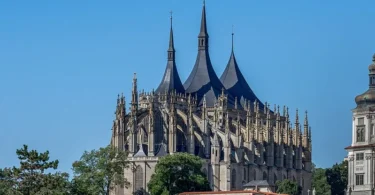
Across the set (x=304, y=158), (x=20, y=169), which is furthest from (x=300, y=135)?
(x=20, y=169)

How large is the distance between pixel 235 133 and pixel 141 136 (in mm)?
12386

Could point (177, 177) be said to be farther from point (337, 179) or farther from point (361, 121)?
point (337, 179)

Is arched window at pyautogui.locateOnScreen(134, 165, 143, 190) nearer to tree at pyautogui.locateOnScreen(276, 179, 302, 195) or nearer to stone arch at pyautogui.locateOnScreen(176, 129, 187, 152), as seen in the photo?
stone arch at pyautogui.locateOnScreen(176, 129, 187, 152)

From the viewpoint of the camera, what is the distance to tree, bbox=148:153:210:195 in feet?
512

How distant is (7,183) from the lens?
426 feet

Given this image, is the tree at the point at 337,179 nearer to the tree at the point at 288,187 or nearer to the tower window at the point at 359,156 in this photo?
the tree at the point at 288,187

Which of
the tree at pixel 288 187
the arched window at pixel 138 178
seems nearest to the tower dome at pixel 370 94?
the tree at pixel 288 187

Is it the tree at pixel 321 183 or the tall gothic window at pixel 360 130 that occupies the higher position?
the tall gothic window at pixel 360 130

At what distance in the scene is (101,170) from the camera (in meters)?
154

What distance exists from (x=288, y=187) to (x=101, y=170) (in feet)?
81.1

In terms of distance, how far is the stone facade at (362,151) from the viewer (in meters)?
142

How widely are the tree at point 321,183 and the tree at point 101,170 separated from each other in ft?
110

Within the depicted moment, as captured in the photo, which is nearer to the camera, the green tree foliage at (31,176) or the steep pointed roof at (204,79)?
the green tree foliage at (31,176)

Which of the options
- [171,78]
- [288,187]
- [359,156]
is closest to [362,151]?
[359,156]
